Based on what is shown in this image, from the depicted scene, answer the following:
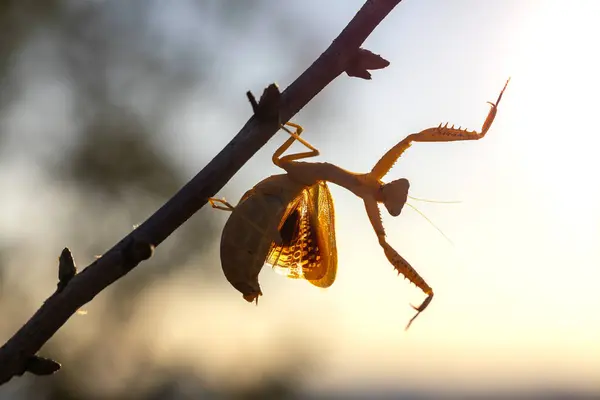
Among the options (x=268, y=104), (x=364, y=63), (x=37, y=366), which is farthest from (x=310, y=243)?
(x=37, y=366)

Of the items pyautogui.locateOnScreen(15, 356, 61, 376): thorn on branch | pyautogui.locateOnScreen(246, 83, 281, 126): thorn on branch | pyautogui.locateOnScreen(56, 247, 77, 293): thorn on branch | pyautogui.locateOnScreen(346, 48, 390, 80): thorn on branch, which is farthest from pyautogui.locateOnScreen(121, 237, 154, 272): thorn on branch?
pyautogui.locateOnScreen(346, 48, 390, 80): thorn on branch

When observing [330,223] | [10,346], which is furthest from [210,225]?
[10,346]

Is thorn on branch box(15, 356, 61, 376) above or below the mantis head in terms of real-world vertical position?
below

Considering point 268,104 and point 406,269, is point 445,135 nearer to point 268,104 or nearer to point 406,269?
point 406,269

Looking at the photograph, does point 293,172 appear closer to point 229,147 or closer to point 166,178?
point 229,147

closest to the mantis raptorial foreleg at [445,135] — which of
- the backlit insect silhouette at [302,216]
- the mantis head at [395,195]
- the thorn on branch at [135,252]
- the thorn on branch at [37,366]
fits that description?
the backlit insect silhouette at [302,216]

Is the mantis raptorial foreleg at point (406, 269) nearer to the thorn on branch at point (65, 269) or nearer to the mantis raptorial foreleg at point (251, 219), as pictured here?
the mantis raptorial foreleg at point (251, 219)

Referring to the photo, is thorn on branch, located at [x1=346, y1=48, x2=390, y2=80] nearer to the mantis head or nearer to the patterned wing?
the mantis head
